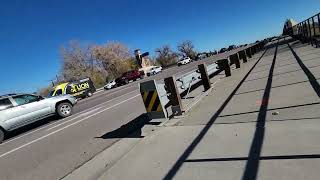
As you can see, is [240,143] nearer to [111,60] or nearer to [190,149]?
[190,149]

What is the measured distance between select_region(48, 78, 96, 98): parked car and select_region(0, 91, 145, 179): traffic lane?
21.2m

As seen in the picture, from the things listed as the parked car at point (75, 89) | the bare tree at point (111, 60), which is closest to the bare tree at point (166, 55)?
the bare tree at point (111, 60)

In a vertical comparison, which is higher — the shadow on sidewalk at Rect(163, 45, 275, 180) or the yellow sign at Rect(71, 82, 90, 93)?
the shadow on sidewalk at Rect(163, 45, 275, 180)

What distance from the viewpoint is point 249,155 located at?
450cm

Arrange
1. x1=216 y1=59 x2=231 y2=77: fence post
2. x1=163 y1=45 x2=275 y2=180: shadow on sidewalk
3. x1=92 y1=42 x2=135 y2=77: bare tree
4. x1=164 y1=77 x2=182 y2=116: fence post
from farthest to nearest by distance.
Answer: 1. x1=92 y1=42 x2=135 y2=77: bare tree
2. x1=216 y1=59 x2=231 y2=77: fence post
3. x1=164 y1=77 x2=182 y2=116: fence post
4. x1=163 y1=45 x2=275 y2=180: shadow on sidewalk

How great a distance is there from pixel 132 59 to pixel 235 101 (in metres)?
92.4

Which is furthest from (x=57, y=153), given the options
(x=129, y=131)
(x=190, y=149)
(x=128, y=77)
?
(x=128, y=77)

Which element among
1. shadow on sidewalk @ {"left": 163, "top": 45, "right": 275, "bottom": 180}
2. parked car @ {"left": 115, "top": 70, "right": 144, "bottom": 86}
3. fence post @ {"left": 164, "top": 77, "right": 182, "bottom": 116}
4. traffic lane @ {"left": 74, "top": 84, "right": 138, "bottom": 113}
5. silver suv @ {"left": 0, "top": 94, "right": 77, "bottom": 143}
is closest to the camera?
shadow on sidewalk @ {"left": 163, "top": 45, "right": 275, "bottom": 180}

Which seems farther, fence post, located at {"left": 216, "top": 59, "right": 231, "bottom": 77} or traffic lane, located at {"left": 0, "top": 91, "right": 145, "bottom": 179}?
fence post, located at {"left": 216, "top": 59, "right": 231, "bottom": 77}

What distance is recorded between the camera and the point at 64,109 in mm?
16625

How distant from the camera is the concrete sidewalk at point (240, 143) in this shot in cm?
408

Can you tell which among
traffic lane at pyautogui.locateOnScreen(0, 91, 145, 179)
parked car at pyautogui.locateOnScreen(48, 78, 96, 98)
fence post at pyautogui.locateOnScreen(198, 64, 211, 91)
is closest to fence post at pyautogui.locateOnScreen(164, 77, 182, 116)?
traffic lane at pyautogui.locateOnScreen(0, 91, 145, 179)

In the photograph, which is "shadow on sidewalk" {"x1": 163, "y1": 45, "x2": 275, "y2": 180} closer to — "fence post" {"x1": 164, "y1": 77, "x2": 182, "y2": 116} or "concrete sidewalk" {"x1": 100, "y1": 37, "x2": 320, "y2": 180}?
"concrete sidewalk" {"x1": 100, "y1": 37, "x2": 320, "y2": 180}

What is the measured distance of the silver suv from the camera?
14.1 meters
